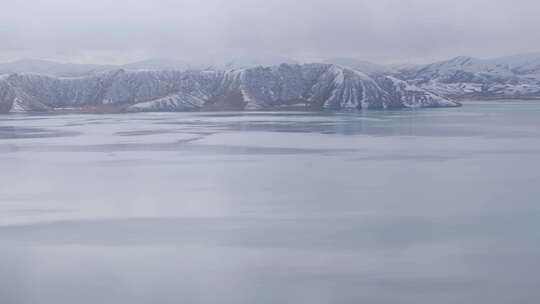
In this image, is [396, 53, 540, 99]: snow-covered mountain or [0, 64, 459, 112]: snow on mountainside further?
[396, 53, 540, 99]: snow-covered mountain

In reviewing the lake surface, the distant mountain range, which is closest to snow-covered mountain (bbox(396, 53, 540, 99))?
the distant mountain range

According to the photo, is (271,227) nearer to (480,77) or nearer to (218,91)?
(218,91)

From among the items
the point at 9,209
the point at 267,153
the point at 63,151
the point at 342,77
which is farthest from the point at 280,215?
the point at 342,77

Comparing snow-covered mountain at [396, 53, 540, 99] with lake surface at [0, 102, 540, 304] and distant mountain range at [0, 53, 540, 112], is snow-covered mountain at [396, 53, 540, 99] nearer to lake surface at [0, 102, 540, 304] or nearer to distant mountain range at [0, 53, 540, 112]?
distant mountain range at [0, 53, 540, 112]

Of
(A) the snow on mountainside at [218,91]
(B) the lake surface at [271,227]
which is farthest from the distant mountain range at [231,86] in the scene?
(B) the lake surface at [271,227]

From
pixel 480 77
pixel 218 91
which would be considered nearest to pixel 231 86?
pixel 218 91

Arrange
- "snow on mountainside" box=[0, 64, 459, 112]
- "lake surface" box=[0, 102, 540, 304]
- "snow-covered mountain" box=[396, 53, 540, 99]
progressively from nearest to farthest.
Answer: "lake surface" box=[0, 102, 540, 304] < "snow on mountainside" box=[0, 64, 459, 112] < "snow-covered mountain" box=[396, 53, 540, 99]

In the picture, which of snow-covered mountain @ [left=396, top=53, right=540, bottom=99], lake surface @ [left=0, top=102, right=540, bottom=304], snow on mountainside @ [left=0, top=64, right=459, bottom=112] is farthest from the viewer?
snow-covered mountain @ [left=396, top=53, right=540, bottom=99]

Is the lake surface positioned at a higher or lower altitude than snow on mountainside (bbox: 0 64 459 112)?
higher
